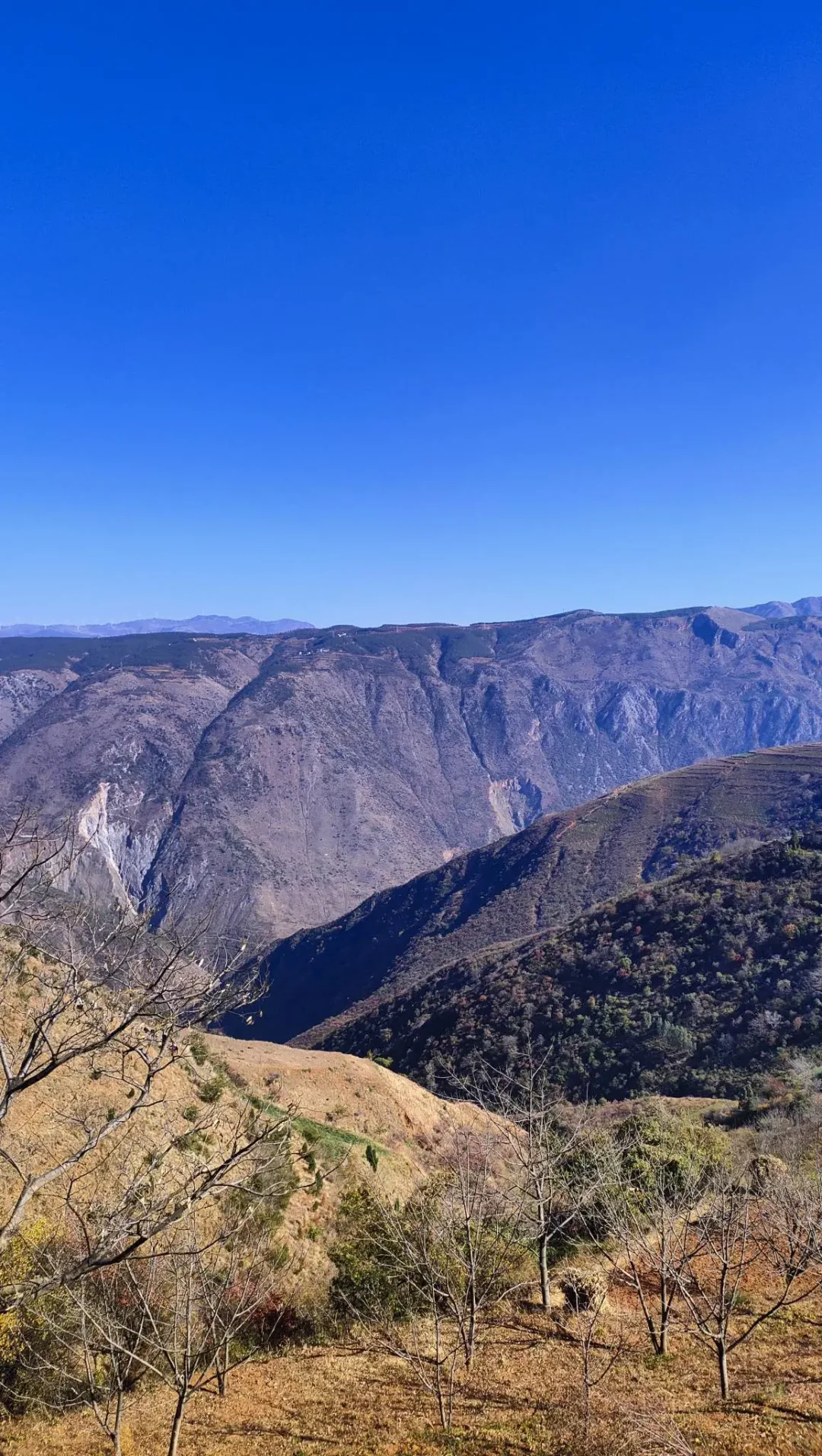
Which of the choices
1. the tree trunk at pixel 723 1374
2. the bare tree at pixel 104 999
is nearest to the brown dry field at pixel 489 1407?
the tree trunk at pixel 723 1374

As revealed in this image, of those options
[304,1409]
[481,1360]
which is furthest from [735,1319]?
[304,1409]

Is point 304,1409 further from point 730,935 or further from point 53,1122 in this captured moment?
point 730,935

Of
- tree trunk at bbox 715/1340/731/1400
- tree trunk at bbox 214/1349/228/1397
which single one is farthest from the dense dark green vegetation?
tree trunk at bbox 214/1349/228/1397

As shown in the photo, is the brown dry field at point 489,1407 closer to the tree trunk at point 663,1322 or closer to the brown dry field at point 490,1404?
the brown dry field at point 490,1404

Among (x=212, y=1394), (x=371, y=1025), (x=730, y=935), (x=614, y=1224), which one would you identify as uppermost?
(x=614, y=1224)

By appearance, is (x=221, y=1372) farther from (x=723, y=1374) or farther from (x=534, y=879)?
(x=534, y=879)

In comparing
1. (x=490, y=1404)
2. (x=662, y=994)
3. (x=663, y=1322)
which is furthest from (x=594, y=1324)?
(x=662, y=994)
